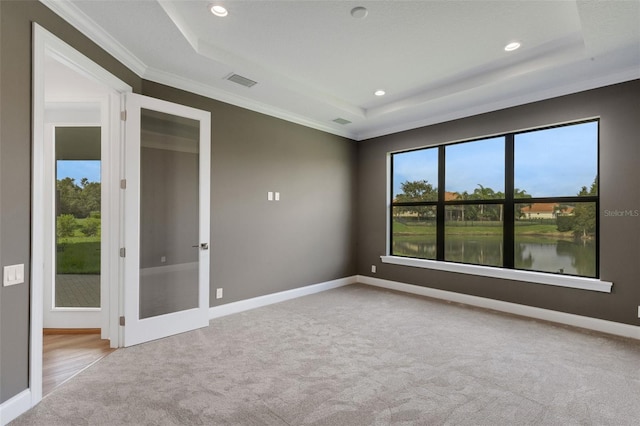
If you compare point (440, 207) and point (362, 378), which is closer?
point (362, 378)

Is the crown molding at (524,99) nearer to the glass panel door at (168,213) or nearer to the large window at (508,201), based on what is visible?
the large window at (508,201)

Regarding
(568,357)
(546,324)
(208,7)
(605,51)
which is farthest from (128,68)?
(546,324)

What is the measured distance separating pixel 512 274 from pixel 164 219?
432cm

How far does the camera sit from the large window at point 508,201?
3588mm

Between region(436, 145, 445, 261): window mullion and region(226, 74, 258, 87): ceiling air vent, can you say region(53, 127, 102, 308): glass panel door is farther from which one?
region(436, 145, 445, 261): window mullion

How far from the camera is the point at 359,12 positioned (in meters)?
2.42

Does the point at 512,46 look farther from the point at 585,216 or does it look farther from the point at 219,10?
the point at 219,10

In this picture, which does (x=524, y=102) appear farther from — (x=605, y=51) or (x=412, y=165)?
(x=412, y=165)

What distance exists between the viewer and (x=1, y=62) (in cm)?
177

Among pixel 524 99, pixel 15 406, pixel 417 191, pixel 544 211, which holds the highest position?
pixel 524 99

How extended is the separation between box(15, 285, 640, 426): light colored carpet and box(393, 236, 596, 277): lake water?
2.48 feet

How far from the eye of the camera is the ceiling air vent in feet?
11.0

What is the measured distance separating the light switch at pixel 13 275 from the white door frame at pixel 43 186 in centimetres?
8

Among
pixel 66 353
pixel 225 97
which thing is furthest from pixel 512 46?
pixel 66 353
